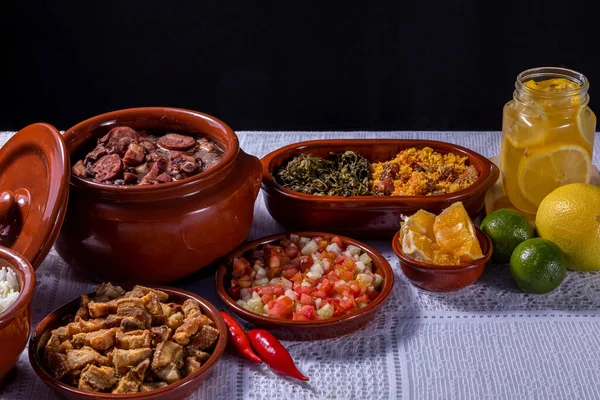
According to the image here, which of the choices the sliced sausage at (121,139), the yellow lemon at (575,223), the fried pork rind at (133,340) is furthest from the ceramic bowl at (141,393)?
the yellow lemon at (575,223)

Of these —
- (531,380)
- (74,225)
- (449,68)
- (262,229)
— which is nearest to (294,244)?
(262,229)

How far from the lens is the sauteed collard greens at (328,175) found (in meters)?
2.59

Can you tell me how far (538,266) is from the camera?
2.24m

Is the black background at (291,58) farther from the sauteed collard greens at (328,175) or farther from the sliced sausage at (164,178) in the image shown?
the sliced sausage at (164,178)

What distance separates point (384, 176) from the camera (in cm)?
265

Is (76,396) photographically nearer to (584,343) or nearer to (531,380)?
(531,380)

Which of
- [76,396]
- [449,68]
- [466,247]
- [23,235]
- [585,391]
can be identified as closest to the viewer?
[76,396]

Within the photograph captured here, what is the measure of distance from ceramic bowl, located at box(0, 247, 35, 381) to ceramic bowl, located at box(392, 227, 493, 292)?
3.12 feet

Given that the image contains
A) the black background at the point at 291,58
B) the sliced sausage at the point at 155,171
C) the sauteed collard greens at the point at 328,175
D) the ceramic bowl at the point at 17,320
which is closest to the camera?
the ceramic bowl at the point at 17,320

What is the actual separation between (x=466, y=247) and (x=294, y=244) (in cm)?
49

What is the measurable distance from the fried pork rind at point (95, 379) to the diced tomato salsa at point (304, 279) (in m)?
0.45

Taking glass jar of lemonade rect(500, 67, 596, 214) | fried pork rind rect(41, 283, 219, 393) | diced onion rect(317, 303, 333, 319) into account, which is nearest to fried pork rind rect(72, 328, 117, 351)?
fried pork rind rect(41, 283, 219, 393)

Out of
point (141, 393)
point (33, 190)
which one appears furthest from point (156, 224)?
point (141, 393)

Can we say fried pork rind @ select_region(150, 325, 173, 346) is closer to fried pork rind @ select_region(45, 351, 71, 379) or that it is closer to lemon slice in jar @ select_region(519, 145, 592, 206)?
fried pork rind @ select_region(45, 351, 71, 379)
